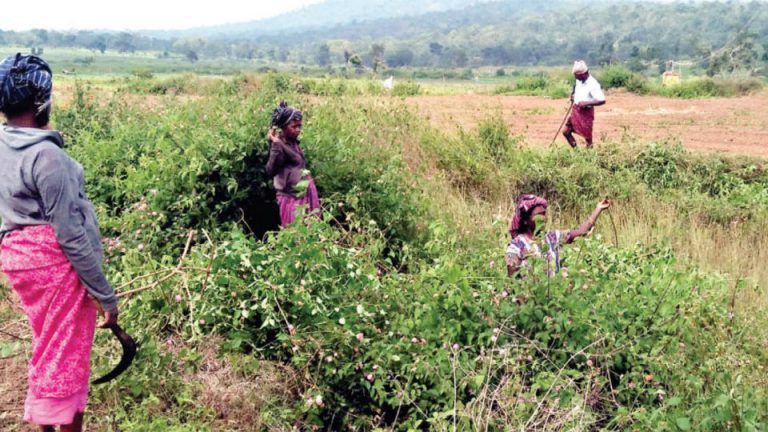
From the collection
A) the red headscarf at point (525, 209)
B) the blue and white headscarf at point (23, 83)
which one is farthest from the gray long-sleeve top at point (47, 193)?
the red headscarf at point (525, 209)

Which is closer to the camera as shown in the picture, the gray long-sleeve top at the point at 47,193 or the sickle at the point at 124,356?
the gray long-sleeve top at the point at 47,193

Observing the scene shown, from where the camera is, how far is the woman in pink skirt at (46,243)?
2.84m

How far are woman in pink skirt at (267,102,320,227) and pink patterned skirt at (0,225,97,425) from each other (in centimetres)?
272

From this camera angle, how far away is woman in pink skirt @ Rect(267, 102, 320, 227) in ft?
18.5

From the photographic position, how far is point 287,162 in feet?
18.8

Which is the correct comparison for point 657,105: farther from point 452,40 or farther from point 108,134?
point 452,40

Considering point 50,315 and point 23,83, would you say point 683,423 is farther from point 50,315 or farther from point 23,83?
point 23,83

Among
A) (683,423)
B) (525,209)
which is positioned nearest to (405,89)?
(525,209)

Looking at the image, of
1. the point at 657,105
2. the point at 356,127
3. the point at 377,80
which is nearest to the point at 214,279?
the point at 356,127

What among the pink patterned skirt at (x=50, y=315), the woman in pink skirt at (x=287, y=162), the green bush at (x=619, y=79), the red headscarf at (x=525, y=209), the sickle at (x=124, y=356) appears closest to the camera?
the pink patterned skirt at (x=50, y=315)

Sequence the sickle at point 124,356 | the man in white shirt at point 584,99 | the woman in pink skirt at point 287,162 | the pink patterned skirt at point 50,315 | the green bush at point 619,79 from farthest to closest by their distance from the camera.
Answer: the green bush at point 619,79 → the man in white shirt at point 584,99 → the woman in pink skirt at point 287,162 → the sickle at point 124,356 → the pink patterned skirt at point 50,315

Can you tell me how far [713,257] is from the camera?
642 centimetres

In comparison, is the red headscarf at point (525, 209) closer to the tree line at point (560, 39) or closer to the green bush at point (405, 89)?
the green bush at point (405, 89)

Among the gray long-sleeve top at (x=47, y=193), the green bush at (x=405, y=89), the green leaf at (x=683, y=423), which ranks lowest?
the green leaf at (x=683, y=423)
